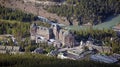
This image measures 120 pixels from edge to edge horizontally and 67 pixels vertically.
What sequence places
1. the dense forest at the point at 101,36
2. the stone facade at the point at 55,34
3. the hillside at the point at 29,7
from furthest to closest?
the hillside at the point at 29,7
the dense forest at the point at 101,36
the stone facade at the point at 55,34

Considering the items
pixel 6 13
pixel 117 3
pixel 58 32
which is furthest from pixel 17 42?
pixel 117 3

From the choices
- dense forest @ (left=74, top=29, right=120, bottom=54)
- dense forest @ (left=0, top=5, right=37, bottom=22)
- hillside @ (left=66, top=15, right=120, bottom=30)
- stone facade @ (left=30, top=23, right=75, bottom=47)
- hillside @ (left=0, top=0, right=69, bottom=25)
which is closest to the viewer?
stone facade @ (left=30, top=23, right=75, bottom=47)

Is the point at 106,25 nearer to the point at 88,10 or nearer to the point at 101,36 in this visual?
the point at 88,10

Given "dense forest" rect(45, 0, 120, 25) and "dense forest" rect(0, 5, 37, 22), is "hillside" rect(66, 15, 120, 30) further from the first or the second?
"dense forest" rect(0, 5, 37, 22)

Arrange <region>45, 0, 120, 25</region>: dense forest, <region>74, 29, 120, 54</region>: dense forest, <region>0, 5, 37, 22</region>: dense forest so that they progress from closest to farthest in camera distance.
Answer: <region>74, 29, 120, 54</region>: dense forest, <region>0, 5, 37, 22</region>: dense forest, <region>45, 0, 120, 25</region>: dense forest

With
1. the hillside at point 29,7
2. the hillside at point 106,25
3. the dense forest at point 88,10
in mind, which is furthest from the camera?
the hillside at point 29,7

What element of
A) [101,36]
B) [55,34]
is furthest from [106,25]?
[55,34]

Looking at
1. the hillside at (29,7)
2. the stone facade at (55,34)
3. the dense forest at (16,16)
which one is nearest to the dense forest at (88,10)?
the hillside at (29,7)

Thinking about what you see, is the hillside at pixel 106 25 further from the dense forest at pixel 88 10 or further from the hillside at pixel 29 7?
the hillside at pixel 29 7

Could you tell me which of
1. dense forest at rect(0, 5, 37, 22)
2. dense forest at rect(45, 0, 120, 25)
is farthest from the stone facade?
dense forest at rect(45, 0, 120, 25)
